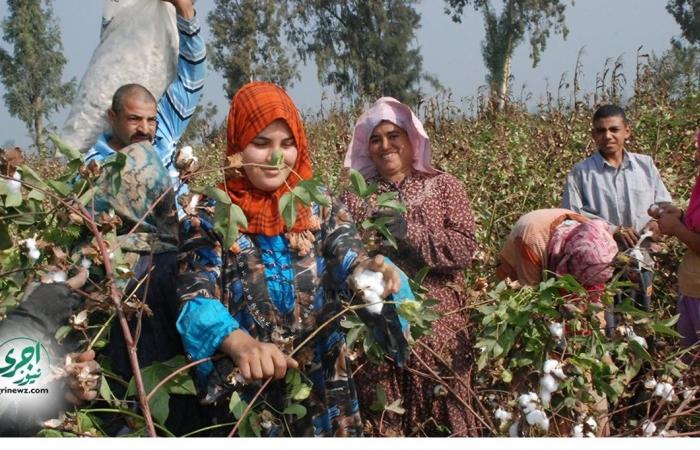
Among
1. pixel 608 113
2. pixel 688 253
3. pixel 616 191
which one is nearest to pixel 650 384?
pixel 688 253

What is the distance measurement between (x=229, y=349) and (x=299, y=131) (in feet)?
1.77

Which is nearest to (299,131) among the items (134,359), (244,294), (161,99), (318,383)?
(244,294)

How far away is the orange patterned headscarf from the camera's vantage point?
5.20 ft

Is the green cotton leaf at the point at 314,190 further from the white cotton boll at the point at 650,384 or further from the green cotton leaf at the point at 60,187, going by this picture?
the white cotton boll at the point at 650,384

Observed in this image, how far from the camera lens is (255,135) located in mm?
1606

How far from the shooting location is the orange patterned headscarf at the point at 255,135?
1586 millimetres

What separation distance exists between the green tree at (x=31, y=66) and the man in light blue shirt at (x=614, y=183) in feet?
73.7

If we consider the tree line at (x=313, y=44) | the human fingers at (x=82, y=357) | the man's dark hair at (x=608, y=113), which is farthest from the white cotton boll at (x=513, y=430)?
the tree line at (x=313, y=44)

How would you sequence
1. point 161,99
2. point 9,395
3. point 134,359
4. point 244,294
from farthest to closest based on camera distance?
point 161,99 → point 244,294 → point 9,395 → point 134,359

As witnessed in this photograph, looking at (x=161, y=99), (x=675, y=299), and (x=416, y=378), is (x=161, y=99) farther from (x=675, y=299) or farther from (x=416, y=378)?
(x=675, y=299)

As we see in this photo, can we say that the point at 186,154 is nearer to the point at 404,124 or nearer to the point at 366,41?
the point at 404,124

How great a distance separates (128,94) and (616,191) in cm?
209

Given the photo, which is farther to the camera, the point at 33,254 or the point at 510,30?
the point at 510,30
